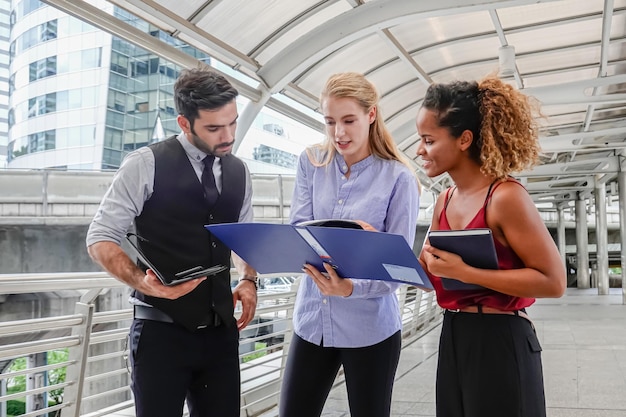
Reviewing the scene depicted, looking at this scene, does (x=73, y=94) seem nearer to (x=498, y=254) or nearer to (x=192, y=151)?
(x=192, y=151)

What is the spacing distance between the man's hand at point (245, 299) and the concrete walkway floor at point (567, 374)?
2.72m

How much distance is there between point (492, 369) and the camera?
5.93 feet

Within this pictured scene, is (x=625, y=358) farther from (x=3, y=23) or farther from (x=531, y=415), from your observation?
(x=3, y=23)

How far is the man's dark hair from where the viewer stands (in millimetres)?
2273

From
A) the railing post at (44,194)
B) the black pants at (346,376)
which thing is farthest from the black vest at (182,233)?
the railing post at (44,194)

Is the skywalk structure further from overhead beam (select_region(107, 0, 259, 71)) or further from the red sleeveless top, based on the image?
the red sleeveless top

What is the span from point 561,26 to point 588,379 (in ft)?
18.7

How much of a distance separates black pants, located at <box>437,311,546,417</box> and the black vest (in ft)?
2.84

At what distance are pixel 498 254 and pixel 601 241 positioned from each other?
Result: 1158 inches

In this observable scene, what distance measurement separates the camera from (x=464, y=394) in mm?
1866

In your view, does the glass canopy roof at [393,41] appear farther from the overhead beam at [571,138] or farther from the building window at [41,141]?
the building window at [41,141]

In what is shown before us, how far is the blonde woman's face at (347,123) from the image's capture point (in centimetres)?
239

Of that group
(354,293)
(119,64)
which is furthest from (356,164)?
(119,64)

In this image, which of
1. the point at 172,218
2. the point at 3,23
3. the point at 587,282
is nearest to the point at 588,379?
the point at 172,218
